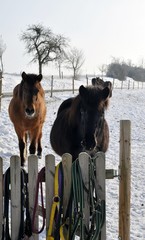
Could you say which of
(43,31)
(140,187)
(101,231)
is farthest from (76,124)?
(43,31)

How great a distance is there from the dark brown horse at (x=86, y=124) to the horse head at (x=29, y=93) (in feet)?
3.24

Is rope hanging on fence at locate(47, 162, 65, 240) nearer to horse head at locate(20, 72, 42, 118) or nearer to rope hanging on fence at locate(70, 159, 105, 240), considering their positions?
Answer: rope hanging on fence at locate(70, 159, 105, 240)

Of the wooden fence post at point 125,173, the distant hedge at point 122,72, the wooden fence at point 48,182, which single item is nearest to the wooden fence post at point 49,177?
the wooden fence at point 48,182

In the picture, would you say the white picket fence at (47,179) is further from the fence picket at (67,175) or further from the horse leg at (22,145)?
the horse leg at (22,145)

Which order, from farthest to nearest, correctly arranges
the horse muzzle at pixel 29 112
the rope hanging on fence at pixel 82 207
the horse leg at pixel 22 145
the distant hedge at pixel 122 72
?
1. the distant hedge at pixel 122 72
2. the horse leg at pixel 22 145
3. the horse muzzle at pixel 29 112
4. the rope hanging on fence at pixel 82 207

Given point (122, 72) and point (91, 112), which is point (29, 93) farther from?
point (122, 72)

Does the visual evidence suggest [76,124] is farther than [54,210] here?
Yes

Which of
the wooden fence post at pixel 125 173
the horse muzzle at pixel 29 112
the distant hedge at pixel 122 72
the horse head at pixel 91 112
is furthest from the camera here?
the distant hedge at pixel 122 72

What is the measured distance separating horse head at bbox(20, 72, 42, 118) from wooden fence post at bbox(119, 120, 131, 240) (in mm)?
3182

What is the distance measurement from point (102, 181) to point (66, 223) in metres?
0.50

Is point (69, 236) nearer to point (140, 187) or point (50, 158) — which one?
point (50, 158)

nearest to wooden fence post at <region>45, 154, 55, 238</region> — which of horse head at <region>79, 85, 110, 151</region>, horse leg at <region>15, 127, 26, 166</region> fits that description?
horse head at <region>79, 85, 110, 151</region>

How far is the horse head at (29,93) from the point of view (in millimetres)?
5902

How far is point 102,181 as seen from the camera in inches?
112
